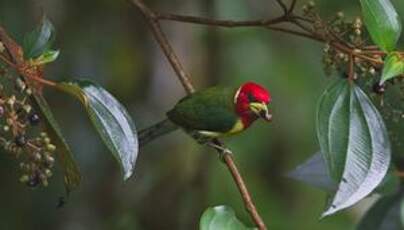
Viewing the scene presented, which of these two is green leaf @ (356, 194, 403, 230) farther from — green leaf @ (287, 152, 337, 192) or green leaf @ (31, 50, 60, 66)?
green leaf @ (31, 50, 60, 66)

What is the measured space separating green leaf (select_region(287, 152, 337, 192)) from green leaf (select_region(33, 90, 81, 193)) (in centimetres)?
62

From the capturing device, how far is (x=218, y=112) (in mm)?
1898

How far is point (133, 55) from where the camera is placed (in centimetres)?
307

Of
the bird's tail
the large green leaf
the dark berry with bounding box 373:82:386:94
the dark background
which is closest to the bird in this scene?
the bird's tail

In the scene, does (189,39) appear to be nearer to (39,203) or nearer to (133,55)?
(133,55)

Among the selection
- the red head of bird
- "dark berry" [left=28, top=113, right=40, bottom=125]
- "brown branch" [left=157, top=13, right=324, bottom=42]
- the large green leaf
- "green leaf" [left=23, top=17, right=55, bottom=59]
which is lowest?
the large green leaf

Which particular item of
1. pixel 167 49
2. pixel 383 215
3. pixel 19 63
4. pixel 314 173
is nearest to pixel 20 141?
pixel 19 63

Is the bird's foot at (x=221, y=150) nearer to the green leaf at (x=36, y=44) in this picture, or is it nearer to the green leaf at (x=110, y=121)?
the green leaf at (x=110, y=121)

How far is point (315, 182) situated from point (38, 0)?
1.16 metres

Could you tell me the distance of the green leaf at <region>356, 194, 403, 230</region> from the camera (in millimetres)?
2121

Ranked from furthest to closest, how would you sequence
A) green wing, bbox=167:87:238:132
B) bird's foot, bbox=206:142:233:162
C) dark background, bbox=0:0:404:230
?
1. dark background, bbox=0:0:404:230
2. green wing, bbox=167:87:238:132
3. bird's foot, bbox=206:142:233:162

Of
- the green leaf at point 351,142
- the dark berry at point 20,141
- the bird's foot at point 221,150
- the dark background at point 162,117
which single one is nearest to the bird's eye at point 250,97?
the bird's foot at point 221,150

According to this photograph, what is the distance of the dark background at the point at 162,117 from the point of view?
8.93 ft

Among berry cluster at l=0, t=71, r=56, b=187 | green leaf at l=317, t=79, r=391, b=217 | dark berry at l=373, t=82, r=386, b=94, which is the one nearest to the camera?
berry cluster at l=0, t=71, r=56, b=187
